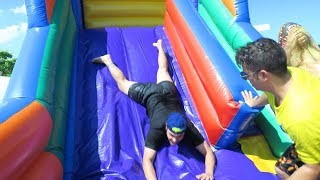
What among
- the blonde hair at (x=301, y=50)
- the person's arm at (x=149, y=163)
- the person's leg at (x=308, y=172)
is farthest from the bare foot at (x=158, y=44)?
the person's leg at (x=308, y=172)

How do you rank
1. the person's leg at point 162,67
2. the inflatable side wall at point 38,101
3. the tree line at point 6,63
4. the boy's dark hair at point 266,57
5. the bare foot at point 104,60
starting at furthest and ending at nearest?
the tree line at point 6,63 < the bare foot at point 104,60 < the person's leg at point 162,67 < the inflatable side wall at point 38,101 < the boy's dark hair at point 266,57

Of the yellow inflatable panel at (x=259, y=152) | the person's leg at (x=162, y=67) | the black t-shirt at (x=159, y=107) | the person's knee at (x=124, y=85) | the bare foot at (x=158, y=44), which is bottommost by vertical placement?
the yellow inflatable panel at (x=259, y=152)

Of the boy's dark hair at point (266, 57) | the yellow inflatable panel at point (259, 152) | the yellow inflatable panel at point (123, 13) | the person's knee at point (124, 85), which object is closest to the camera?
the boy's dark hair at point (266, 57)

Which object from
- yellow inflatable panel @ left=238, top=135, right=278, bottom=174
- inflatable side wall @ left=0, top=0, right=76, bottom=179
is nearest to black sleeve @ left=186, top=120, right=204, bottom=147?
yellow inflatable panel @ left=238, top=135, right=278, bottom=174

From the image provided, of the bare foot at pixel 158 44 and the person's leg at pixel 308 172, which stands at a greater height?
the bare foot at pixel 158 44

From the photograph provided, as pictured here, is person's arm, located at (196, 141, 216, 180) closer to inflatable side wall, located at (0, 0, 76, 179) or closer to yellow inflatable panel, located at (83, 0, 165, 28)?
inflatable side wall, located at (0, 0, 76, 179)

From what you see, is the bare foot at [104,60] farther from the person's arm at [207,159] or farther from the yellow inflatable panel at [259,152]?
the yellow inflatable panel at [259,152]

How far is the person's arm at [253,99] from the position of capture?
7.16ft

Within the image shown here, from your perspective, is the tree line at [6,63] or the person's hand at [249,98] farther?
the tree line at [6,63]

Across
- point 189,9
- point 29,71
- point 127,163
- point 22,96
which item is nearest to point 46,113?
point 22,96

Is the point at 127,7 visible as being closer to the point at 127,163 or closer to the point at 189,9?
the point at 189,9

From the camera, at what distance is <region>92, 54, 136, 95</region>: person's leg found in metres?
3.01

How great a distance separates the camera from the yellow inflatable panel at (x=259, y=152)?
2.39 metres

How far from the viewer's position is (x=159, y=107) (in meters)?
2.69
